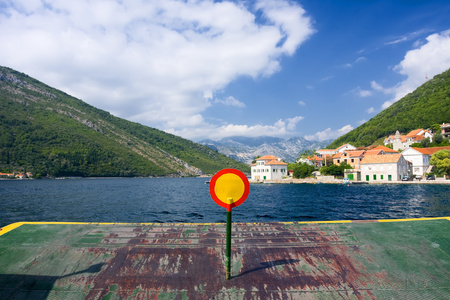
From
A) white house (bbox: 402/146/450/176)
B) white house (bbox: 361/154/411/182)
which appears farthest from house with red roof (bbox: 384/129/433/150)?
white house (bbox: 361/154/411/182)

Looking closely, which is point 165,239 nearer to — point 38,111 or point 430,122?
point 430,122

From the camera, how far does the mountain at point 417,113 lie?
125 meters

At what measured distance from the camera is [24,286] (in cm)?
375

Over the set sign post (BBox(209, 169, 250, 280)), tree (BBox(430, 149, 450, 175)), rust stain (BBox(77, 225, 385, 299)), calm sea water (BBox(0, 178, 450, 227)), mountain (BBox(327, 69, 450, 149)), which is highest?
mountain (BBox(327, 69, 450, 149))

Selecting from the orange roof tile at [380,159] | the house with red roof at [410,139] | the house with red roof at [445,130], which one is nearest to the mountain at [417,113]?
the house with red roof at [445,130]

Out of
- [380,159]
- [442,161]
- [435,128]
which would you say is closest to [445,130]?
[435,128]

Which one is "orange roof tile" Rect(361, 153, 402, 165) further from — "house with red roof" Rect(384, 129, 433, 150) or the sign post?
the sign post

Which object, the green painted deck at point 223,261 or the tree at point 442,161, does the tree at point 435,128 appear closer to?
the tree at point 442,161

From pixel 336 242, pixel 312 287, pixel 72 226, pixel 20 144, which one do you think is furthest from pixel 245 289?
pixel 20 144

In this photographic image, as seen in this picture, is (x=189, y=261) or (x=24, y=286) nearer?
(x=24, y=286)

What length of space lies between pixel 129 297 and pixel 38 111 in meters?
240

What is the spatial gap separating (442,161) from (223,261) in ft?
323

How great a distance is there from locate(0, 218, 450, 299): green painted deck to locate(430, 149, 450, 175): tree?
310 feet

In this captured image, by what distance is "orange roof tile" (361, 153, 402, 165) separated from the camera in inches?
3364
